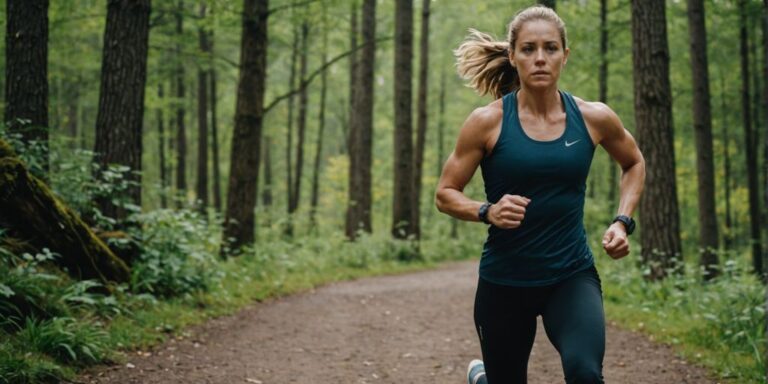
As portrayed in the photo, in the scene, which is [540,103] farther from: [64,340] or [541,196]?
[64,340]

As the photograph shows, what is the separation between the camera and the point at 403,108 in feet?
57.9

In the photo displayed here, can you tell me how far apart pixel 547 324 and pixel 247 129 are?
1016cm

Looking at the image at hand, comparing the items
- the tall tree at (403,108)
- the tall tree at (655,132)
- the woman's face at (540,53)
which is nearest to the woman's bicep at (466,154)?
the woman's face at (540,53)

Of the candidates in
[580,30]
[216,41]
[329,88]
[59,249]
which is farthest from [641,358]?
[329,88]

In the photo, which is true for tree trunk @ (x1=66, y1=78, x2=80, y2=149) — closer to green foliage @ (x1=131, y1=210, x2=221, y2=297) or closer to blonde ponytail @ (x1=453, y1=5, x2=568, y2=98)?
green foliage @ (x1=131, y1=210, x2=221, y2=297)

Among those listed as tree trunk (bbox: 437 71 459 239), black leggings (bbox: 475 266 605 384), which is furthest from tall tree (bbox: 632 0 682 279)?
tree trunk (bbox: 437 71 459 239)

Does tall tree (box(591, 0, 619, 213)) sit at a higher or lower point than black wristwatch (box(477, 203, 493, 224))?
higher

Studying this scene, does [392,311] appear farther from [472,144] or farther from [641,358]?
[472,144]

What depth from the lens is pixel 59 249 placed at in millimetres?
6930

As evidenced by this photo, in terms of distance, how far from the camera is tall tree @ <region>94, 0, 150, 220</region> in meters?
8.58

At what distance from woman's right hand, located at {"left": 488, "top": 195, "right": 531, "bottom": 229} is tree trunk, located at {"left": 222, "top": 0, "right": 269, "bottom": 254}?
10.1m

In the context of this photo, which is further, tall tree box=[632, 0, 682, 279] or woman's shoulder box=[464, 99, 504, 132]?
tall tree box=[632, 0, 682, 279]

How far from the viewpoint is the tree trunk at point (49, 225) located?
248 inches

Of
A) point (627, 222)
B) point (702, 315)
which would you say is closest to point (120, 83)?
point (627, 222)
